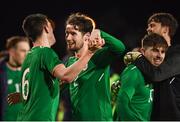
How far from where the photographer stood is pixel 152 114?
569 centimetres

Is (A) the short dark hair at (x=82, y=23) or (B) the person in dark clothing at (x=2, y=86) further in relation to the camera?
(B) the person in dark clothing at (x=2, y=86)

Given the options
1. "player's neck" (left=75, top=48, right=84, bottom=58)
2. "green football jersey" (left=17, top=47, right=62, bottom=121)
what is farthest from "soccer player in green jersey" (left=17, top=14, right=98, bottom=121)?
"player's neck" (left=75, top=48, right=84, bottom=58)

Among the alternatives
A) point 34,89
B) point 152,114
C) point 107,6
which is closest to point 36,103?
point 34,89

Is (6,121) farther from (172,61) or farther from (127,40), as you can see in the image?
(127,40)

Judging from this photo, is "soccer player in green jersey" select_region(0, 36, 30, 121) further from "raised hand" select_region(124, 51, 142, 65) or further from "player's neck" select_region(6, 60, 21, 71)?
"raised hand" select_region(124, 51, 142, 65)

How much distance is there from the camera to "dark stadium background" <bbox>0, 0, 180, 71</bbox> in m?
12.1

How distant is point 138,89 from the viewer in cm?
607

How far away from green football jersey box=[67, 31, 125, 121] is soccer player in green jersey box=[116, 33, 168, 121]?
0.52 feet

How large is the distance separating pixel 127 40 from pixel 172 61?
6382mm

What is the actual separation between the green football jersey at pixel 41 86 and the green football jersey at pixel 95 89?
49 cm

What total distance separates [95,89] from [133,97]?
433 mm

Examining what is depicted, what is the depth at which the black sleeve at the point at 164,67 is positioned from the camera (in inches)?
218

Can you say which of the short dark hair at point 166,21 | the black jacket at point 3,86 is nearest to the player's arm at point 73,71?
the short dark hair at point 166,21

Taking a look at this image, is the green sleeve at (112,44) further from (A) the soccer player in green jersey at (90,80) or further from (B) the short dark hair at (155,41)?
(B) the short dark hair at (155,41)
